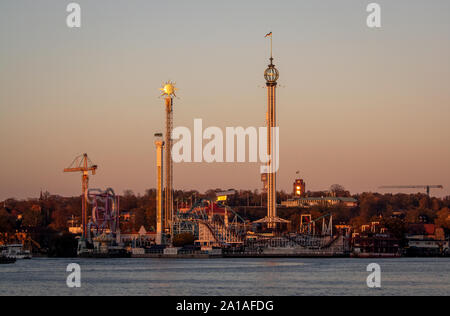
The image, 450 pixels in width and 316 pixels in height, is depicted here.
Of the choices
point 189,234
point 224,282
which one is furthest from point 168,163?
point 224,282

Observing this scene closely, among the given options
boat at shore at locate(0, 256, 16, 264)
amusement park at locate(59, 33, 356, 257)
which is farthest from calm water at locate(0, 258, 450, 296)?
amusement park at locate(59, 33, 356, 257)

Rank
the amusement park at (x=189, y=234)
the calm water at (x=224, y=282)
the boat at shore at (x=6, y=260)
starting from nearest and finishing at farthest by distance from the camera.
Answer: the calm water at (x=224, y=282), the boat at shore at (x=6, y=260), the amusement park at (x=189, y=234)

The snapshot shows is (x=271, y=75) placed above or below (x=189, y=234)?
above

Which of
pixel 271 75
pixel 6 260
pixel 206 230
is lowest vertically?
pixel 6 260

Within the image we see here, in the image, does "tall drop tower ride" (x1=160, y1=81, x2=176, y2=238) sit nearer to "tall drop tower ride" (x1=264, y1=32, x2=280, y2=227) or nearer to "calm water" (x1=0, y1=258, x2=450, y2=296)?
"tall drop tower ride" (x1=264, y1=32, x2=280, y2=227)

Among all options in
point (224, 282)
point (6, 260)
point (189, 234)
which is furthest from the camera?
point (189, 234)

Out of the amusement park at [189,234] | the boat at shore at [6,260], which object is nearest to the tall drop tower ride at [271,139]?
the amusement park at [189,234]

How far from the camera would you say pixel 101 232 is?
167500 millimetres

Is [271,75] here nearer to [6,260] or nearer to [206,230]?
[206,230]

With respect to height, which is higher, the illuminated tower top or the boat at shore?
the illuminated tower top

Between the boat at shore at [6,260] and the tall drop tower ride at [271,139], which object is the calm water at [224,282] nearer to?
the boat at shore at [6,260]
